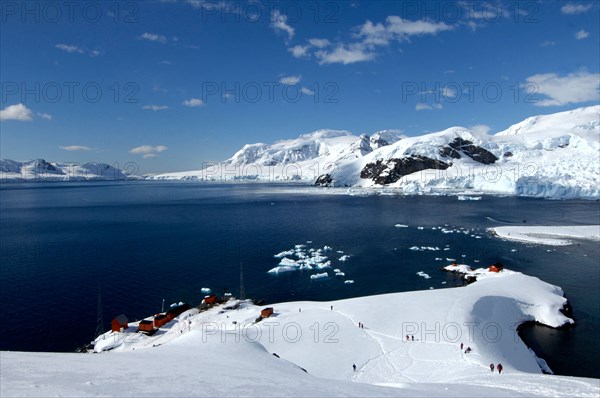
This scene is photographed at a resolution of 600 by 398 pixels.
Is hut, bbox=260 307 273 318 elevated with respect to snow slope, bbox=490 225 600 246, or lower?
lower

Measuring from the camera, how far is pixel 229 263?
176 ft

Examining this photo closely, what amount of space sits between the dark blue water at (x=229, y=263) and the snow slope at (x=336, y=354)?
4210mm

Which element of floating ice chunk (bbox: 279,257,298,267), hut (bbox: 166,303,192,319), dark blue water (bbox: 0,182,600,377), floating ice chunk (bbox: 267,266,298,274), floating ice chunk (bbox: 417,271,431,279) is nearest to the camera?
dark blue water (bbox: 0,182,600,377)

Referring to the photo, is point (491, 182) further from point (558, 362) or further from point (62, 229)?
point (62, 229)

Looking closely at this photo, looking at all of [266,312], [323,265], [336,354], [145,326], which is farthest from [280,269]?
[336,354]

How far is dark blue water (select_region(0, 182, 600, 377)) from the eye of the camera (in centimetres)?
3400

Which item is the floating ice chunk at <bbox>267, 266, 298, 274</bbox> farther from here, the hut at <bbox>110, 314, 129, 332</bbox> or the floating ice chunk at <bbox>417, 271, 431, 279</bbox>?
the hut at <bbox>110, 314, 129, 332</bbox>

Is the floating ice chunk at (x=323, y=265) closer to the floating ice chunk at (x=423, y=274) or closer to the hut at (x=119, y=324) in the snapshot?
the floating ice chunk at (x=423, y=274)

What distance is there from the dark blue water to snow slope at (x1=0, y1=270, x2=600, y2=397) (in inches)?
166

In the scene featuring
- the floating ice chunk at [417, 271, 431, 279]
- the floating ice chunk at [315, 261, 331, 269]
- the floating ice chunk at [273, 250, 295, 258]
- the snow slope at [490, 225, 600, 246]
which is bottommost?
the floating ice chunk at [417, 271, 431, 279]

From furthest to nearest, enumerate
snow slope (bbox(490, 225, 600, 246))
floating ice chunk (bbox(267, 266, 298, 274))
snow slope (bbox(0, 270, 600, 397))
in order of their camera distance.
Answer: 1. snow slope (bbox(490, 225, 600, 246))
2. floating ice chunk (bbox(267, 266, 298, 274))
3. snow slope (bbox(0, 270, 600, 397))

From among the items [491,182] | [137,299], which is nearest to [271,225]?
[137,299]

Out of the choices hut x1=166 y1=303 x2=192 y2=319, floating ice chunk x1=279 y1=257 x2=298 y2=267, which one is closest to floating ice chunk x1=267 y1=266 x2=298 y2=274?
floating ice chunk x1=279 y1=257 x2=298 y2=267

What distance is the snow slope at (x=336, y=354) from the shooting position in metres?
10.2
